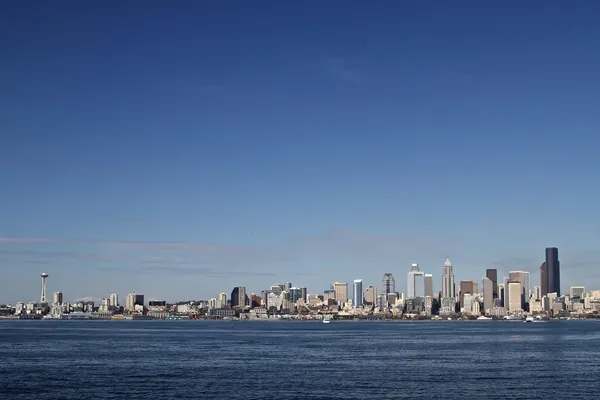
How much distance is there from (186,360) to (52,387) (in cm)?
2958

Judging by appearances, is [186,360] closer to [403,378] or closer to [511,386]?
[403,378]

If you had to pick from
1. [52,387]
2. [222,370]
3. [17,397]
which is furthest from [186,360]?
[17,397]

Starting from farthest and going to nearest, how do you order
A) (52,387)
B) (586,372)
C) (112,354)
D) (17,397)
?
1. (112,354)
2. (586,372)
3. (52,387)
4. (17,397)

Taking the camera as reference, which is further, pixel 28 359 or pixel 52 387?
pixel 28 359

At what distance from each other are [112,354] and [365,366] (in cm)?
3853

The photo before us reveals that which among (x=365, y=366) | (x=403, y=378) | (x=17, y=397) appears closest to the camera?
(x=17, y=397)

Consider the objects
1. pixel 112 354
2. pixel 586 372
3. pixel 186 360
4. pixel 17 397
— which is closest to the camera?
pixel 17 397

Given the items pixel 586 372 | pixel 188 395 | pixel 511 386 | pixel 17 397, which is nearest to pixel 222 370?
pixel 188 395

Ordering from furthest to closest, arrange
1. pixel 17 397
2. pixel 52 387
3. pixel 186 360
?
pixel 186 360 → pixel 52 387 → pixel 17 397

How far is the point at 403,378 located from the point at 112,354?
1896 inches

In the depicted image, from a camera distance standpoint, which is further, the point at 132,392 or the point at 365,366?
the point at 365,366

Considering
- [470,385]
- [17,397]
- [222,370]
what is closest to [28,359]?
[222,370]

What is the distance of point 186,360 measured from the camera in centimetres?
9475

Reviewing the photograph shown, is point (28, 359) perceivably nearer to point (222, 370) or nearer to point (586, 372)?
point (222, 370)
